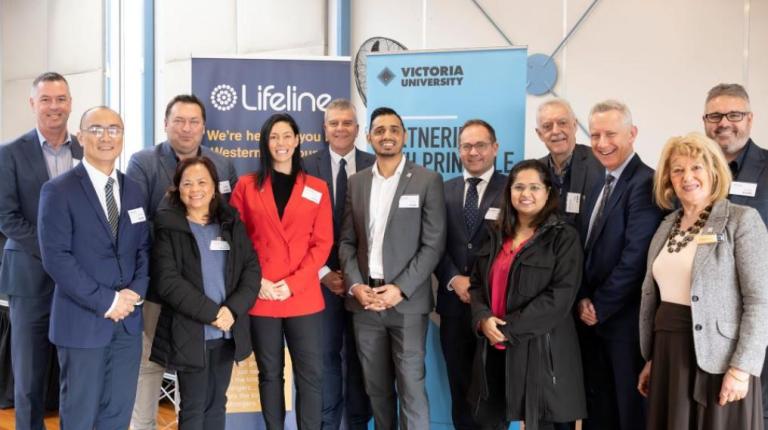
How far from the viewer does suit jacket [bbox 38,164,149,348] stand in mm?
2707

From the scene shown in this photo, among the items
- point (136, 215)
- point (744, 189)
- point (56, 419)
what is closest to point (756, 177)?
point (744, 189)

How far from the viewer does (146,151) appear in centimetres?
343

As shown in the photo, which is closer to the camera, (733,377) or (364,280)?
(733,377)

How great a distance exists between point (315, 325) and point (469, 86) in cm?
159

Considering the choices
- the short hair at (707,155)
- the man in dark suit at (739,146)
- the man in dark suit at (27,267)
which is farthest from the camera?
the man in dark suit at (27,267)

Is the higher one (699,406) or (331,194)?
(331,194)

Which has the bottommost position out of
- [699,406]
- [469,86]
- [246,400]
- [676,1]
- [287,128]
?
[246,400]

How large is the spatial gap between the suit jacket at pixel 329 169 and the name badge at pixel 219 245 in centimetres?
67

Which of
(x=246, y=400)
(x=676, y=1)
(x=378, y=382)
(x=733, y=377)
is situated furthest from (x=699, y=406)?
(x=676, y=1)

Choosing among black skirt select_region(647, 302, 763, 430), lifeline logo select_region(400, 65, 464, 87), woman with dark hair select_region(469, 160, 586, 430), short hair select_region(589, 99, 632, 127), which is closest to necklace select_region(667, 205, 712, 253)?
black skirt select_region(647, 302, 763, 430)

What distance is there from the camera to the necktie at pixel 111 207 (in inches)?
112

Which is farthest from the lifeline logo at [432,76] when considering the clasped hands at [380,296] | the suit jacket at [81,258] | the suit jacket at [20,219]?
the suit jacket at [20,219]

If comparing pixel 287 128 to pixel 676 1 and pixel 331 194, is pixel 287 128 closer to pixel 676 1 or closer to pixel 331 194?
pixel 331 194

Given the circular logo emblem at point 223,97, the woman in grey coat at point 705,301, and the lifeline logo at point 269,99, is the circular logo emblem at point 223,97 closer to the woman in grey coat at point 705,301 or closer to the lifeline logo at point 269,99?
the lifeline logo at point 269,99
